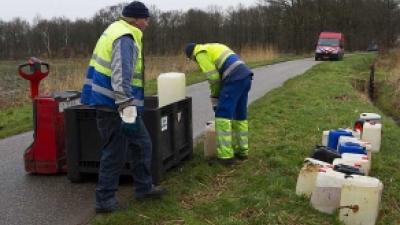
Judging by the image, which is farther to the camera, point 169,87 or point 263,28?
point 263,28

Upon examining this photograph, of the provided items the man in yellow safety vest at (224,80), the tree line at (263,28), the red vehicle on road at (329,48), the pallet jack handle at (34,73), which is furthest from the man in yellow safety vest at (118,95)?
the tree line at (263,28)

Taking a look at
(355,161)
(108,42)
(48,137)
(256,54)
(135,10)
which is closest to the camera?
(108,42)

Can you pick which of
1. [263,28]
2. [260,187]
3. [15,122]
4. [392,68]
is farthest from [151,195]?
[263,28]

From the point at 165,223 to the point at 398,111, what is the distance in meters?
12.1

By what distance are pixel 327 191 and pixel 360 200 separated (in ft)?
1.17

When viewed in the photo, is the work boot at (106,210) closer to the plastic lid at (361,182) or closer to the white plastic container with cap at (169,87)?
the white plastic container with cap at (169,87)

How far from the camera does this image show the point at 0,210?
5402 millimetres

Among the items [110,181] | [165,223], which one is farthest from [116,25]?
[165,223]

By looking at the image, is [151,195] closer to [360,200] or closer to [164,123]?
[164,123]

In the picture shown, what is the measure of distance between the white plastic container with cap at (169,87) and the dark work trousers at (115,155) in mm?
1455

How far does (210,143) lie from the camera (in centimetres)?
714

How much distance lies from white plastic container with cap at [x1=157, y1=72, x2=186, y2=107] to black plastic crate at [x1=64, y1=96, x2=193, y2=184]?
318 mm

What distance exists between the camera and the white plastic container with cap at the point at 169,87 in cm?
670

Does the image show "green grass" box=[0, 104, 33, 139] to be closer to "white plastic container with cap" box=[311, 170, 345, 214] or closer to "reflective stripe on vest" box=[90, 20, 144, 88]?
"reflective stripe on vest" box=[90, 20, 144, 88]
